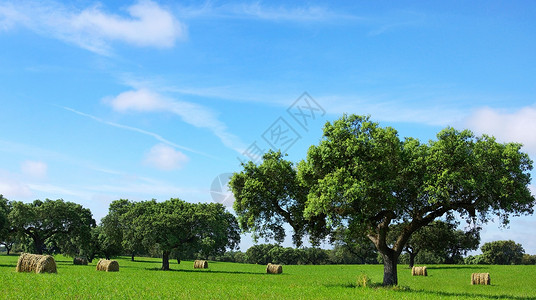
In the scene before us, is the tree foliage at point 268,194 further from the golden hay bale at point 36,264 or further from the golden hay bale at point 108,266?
the golden hay bale at point 108,266

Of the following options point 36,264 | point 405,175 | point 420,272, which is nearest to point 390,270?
point 405,175

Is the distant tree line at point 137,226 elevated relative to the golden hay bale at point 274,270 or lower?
elevated

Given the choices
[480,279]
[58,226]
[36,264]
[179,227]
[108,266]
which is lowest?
[108,266]

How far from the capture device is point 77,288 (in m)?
27.1

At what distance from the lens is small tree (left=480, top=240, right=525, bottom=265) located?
138375 millimetres

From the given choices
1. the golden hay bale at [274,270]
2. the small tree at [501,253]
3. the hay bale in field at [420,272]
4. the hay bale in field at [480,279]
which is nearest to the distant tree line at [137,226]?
the golden hay bale at [274,270]

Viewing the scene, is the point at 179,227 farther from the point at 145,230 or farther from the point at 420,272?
the point at 420,272

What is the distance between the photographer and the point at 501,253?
455ft

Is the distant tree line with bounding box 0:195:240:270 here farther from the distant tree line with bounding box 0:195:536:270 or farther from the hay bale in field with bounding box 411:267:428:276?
the hay bale in field with bounding box 411:267:428:276

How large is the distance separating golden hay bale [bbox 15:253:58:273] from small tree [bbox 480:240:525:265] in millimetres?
132491

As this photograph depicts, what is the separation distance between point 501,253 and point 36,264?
137948 millimetres

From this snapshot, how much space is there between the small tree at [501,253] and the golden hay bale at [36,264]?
132m

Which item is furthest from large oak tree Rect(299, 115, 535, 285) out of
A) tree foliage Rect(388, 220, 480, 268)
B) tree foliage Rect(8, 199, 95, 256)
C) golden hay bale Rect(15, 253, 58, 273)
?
tree foliage Rect(8, 199, 95, 256)

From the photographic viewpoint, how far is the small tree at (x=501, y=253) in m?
138
